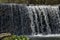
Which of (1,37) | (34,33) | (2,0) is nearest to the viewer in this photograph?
(1,37)

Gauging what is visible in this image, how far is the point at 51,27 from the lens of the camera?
6504mm

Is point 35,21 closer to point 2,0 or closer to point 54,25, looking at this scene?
point 54,25

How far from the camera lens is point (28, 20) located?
6426 mm

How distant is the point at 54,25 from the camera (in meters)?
6.59

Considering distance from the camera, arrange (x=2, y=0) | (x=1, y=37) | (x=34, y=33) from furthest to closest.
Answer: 1. (x=2, y=0)
2. (x=34, y=33)
3. (x=1, y=37)

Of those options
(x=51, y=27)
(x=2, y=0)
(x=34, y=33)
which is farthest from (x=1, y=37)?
(x=2, y=0)

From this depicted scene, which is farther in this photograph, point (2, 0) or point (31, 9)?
point (2, 0)

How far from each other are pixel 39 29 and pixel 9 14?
92 cm

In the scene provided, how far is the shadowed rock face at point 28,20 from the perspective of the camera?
612 cm

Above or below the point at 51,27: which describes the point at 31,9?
above

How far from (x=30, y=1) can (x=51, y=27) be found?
180cm

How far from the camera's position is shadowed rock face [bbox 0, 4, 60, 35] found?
20.1 ft

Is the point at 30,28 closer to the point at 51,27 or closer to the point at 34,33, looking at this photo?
the point at 34,33

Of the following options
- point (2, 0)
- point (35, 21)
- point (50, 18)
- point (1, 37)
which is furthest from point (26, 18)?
point (1, 37)
